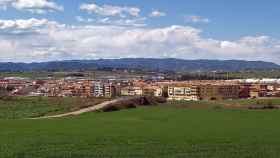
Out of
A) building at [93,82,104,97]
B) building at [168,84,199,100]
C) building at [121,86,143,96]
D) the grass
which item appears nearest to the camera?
the grass

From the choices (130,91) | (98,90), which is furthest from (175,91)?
(98,90)

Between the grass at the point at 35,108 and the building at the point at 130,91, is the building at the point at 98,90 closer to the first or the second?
the building at the point at 130,91

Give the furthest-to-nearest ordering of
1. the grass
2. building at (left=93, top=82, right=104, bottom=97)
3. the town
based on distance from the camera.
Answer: building at (left=93, top=82, right=104, bottom=97) < the town < the grass

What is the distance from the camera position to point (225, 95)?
488 feet

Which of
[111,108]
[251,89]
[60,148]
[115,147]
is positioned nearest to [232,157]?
[115,147]

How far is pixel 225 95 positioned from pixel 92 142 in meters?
127

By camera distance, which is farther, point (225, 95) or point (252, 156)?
point (225, 95)

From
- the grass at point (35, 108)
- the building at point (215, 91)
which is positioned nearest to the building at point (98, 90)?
the building at point (215, 91)

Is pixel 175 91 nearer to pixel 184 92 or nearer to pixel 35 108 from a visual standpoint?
pixel 184 92

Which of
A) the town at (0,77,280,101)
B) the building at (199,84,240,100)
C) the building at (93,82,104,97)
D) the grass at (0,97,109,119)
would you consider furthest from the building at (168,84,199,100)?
the grass at (0,97,109,119)

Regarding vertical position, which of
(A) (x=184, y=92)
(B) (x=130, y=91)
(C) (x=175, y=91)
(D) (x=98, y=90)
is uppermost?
(D) (x=98, y=90)

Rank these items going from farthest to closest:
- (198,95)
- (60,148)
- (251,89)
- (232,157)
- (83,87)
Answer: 1. (83,87)
2. (251,89)
3. (198,95)
4. (60,148)
5. (232,157)

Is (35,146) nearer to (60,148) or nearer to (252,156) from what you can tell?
(60,148)

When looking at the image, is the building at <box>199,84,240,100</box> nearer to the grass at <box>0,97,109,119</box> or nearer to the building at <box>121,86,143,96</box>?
the building at <box>121,86,143,96</box>
